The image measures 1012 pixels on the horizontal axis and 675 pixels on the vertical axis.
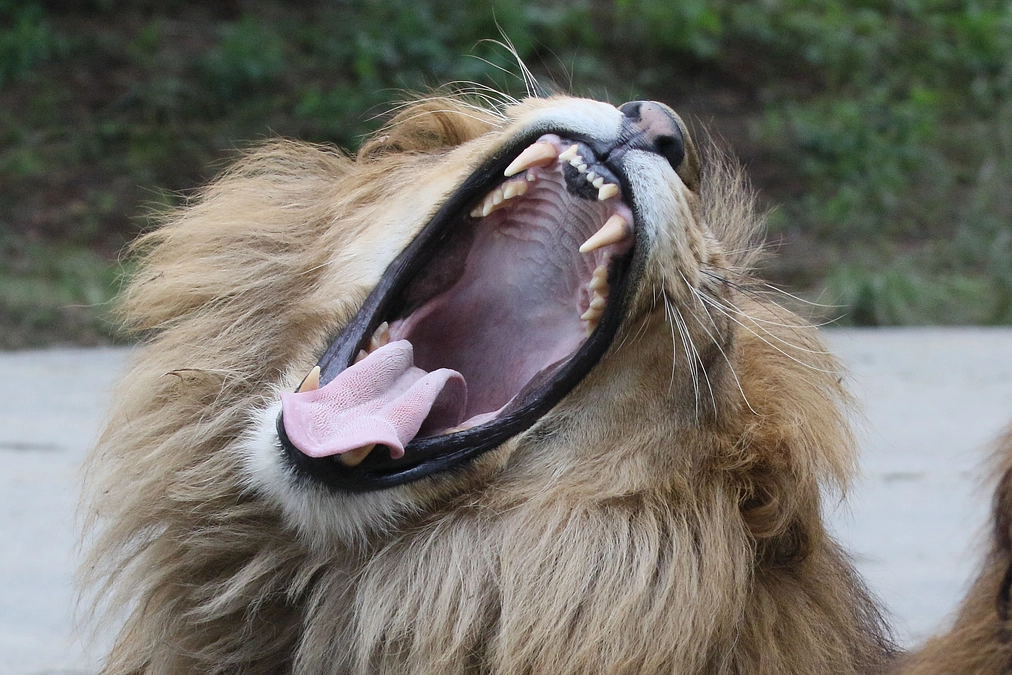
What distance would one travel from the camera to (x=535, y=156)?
2490mm

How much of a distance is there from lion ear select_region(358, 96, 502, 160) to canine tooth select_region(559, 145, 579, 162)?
550 mm

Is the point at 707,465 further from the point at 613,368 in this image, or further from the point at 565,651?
the point at 565,651

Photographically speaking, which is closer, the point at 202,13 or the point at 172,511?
the point at 172,511

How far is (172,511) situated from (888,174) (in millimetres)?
8756

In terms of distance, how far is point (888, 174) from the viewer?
10.2 metres

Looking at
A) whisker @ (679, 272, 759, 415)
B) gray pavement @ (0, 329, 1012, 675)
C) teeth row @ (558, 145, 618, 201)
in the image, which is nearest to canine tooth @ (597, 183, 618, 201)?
teeth row @ (558, 145, 618, 201)

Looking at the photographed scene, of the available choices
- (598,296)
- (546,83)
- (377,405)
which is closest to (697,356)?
(598,296)

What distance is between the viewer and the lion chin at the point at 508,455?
226cm

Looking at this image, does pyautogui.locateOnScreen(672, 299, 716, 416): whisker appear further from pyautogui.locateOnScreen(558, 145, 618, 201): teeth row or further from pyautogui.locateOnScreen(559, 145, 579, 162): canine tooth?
pyautogui.locateOnScreen(559, 145, 579, 162): canine tooth

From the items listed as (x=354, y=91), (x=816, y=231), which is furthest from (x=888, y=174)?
(x=354, y=91)

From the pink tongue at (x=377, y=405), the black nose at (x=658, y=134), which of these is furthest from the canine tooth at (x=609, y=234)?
the pink tongue at (x=377, y=405)

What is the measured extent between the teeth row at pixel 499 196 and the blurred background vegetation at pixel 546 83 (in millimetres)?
5130

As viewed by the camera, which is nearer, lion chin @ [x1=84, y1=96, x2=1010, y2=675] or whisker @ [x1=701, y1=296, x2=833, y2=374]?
lion chin @ [x1=84, y1=96, x2=1010, y2=675]

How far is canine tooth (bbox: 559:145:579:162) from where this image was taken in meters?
2.45
